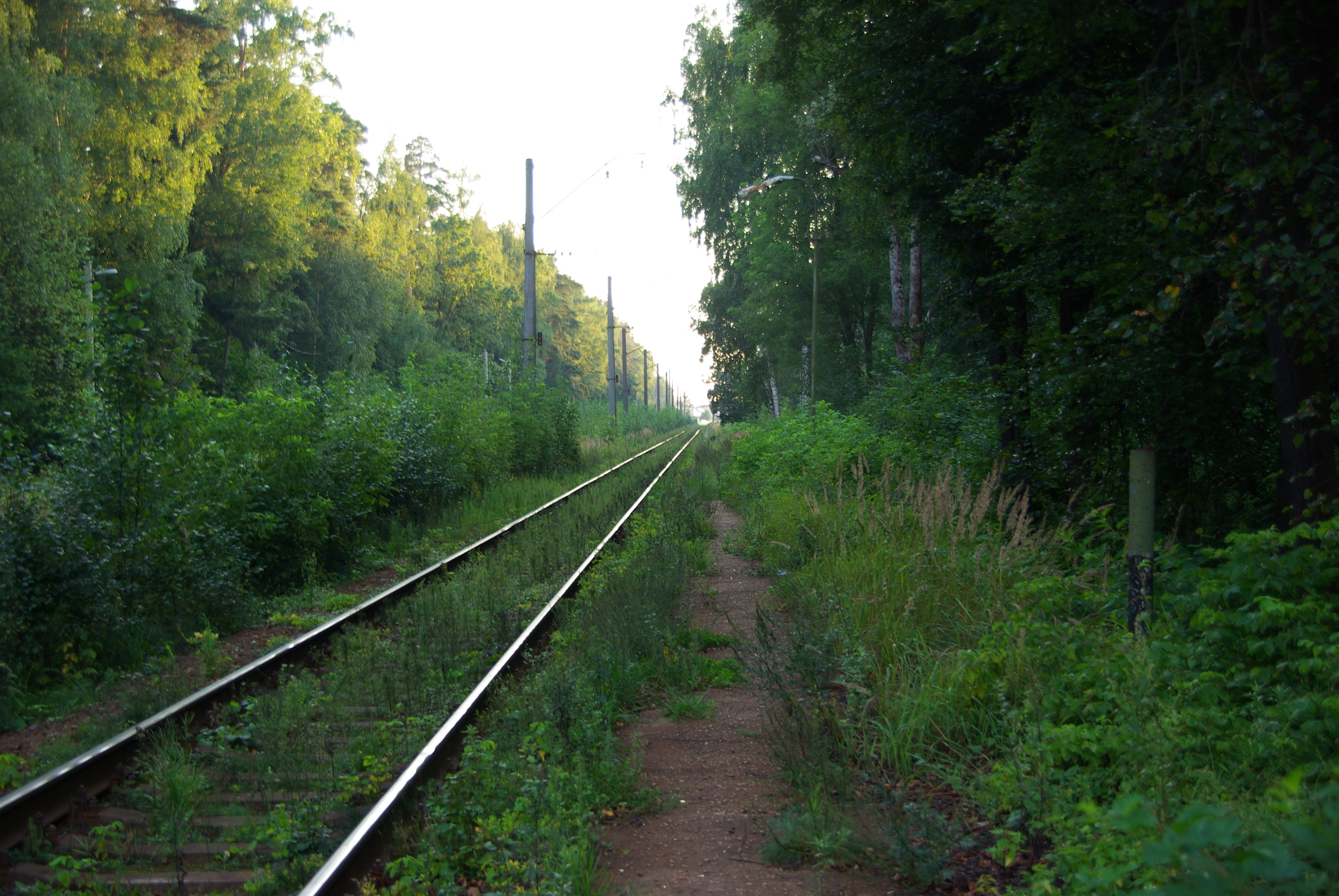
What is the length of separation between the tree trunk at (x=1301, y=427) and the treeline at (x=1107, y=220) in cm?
1

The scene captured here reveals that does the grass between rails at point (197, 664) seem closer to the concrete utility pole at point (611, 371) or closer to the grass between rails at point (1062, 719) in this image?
the grass between rails at point (1062, 719)

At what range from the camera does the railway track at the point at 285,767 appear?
3803 mm

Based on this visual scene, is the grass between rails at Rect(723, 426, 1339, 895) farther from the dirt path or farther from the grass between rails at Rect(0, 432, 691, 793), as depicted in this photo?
the grass between rails at Rect(0, 432, 691, 793)

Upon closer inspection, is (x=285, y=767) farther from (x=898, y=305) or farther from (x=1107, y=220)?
(x=898, y=305)

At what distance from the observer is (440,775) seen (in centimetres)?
461

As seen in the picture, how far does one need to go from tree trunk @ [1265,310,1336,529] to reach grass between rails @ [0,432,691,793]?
7007 mm

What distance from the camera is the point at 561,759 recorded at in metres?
4.77

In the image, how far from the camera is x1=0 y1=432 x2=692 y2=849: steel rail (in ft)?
A: 13.4

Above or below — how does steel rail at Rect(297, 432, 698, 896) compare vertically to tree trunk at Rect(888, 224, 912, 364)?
below

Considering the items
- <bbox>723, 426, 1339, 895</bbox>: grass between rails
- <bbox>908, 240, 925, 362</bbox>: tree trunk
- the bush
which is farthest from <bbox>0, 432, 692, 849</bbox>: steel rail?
<bbox>908, 240, 925, 362</bbox>: tree trunk

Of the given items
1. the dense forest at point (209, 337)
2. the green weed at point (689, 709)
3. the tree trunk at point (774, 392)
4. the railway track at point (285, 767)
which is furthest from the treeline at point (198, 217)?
the tree trunk at point (774, 392)

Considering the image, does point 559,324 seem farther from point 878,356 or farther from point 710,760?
point 710,760

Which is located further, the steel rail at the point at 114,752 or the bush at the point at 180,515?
the bush at the point at 180,515

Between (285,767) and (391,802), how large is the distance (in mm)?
1062
